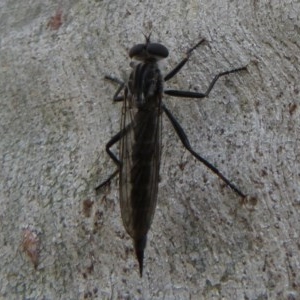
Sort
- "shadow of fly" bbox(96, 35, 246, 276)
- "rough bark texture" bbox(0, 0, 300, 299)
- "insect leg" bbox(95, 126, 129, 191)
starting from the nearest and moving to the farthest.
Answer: "rough bark texture" bbox(0, 0, 300, 299), "shadow of fly" bbox(96, 35, 246, 276), "insect leg" bbox(95, 126, 129, 191)

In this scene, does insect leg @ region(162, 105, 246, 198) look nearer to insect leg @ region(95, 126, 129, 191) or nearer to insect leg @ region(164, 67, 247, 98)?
insect leg @ region(164, 67, 247, 98)

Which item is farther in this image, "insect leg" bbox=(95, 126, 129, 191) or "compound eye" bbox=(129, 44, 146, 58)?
"compound eye" bbox=(129, 44, 146, 58)

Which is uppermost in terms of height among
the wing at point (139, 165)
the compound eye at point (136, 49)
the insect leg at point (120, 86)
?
the compound eye at point (136, 49)

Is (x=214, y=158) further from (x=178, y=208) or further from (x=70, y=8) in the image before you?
(x=70, y=8)

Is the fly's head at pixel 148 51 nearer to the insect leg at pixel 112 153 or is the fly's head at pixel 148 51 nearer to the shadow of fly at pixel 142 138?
the shadow of fly at pixel 142 138

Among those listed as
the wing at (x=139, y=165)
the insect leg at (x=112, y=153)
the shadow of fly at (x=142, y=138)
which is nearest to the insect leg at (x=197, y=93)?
the shadow of fly at (x=142, y=138)

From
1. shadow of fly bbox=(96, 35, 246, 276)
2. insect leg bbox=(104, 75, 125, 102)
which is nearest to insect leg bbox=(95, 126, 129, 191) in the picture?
shadow of fly bbox=(96, 35, 246, 276)

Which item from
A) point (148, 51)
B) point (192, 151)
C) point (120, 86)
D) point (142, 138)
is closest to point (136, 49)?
point (148, 51)
